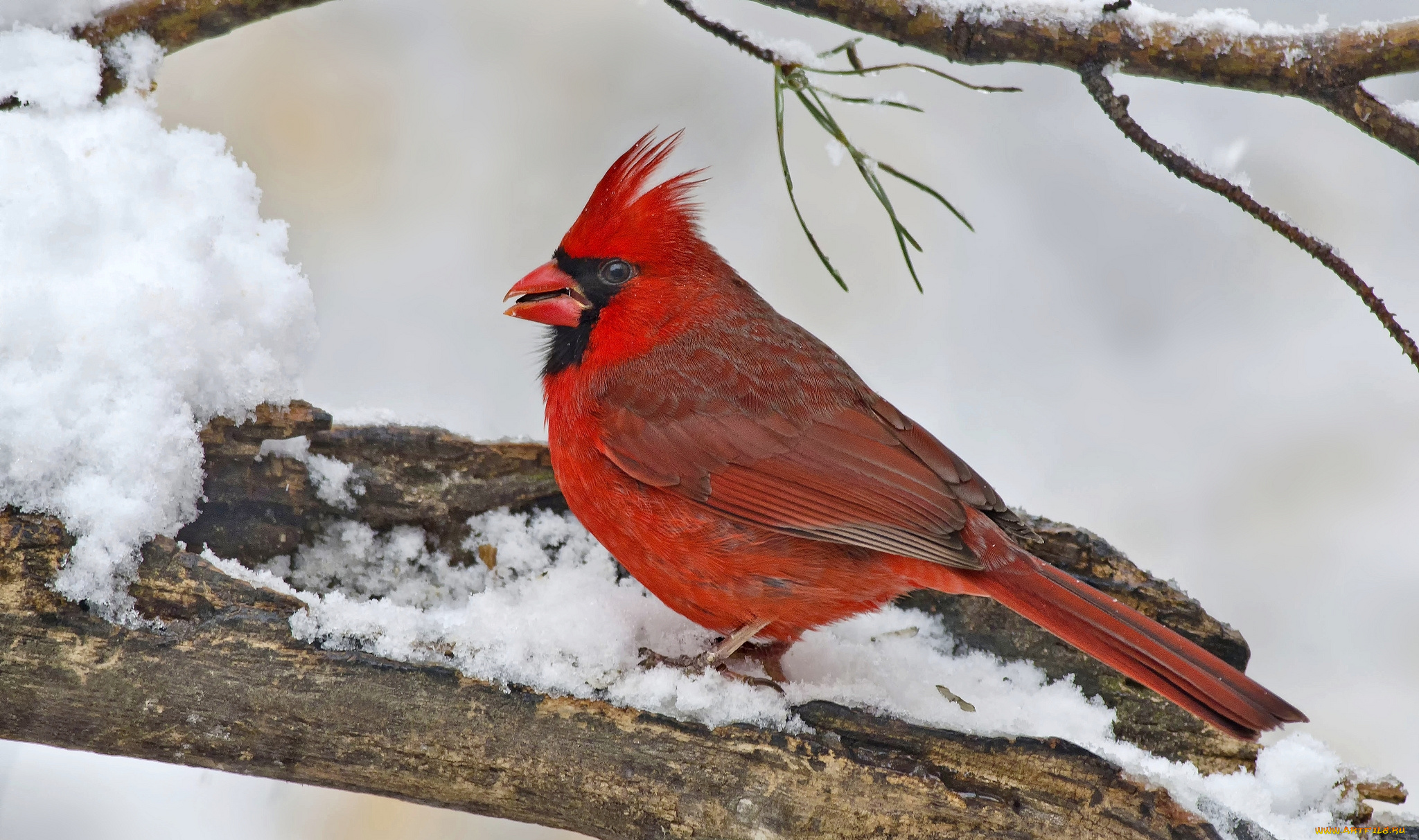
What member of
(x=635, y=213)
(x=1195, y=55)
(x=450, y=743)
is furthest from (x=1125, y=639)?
(x=635, y=213)

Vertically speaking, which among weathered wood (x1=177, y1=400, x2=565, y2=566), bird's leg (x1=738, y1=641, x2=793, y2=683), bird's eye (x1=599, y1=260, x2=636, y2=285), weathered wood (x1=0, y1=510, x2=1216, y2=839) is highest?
bird's eye (x1=599, y1=260, x2=636, y2=285)

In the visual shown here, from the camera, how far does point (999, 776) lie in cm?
199

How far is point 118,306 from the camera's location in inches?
83.7

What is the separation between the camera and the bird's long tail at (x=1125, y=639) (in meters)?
1.98

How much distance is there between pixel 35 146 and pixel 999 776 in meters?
2.05

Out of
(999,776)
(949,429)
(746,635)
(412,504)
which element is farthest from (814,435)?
(949,429)

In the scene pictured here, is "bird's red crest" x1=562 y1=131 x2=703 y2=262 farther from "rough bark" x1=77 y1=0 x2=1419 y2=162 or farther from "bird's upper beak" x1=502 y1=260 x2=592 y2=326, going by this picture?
"rough bark" x1=77 y1=0 x2=1419 y2=162

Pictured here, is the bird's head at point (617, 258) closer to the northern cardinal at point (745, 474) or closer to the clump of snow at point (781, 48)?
the northern cardinal at point (745, 474)

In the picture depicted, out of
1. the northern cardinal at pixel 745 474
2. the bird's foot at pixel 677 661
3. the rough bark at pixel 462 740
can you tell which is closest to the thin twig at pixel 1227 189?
the northern cardinal at pixel 745 474

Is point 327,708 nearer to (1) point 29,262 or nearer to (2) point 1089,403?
(1) point 29,262

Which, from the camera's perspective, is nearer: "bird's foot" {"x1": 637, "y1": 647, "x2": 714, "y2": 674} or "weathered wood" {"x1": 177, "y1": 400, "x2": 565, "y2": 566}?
"bird's foot" {"x1": 637, "y1": 647, "x2": 714, "y2": 674}

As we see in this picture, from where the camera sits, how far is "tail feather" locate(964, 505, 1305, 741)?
198 centimetres

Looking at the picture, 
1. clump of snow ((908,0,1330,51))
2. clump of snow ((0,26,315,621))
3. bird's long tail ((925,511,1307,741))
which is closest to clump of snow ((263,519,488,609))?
clump of snow ((0,26,315,621))

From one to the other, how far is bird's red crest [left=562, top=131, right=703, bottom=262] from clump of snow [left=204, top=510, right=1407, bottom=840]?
0.64 m
